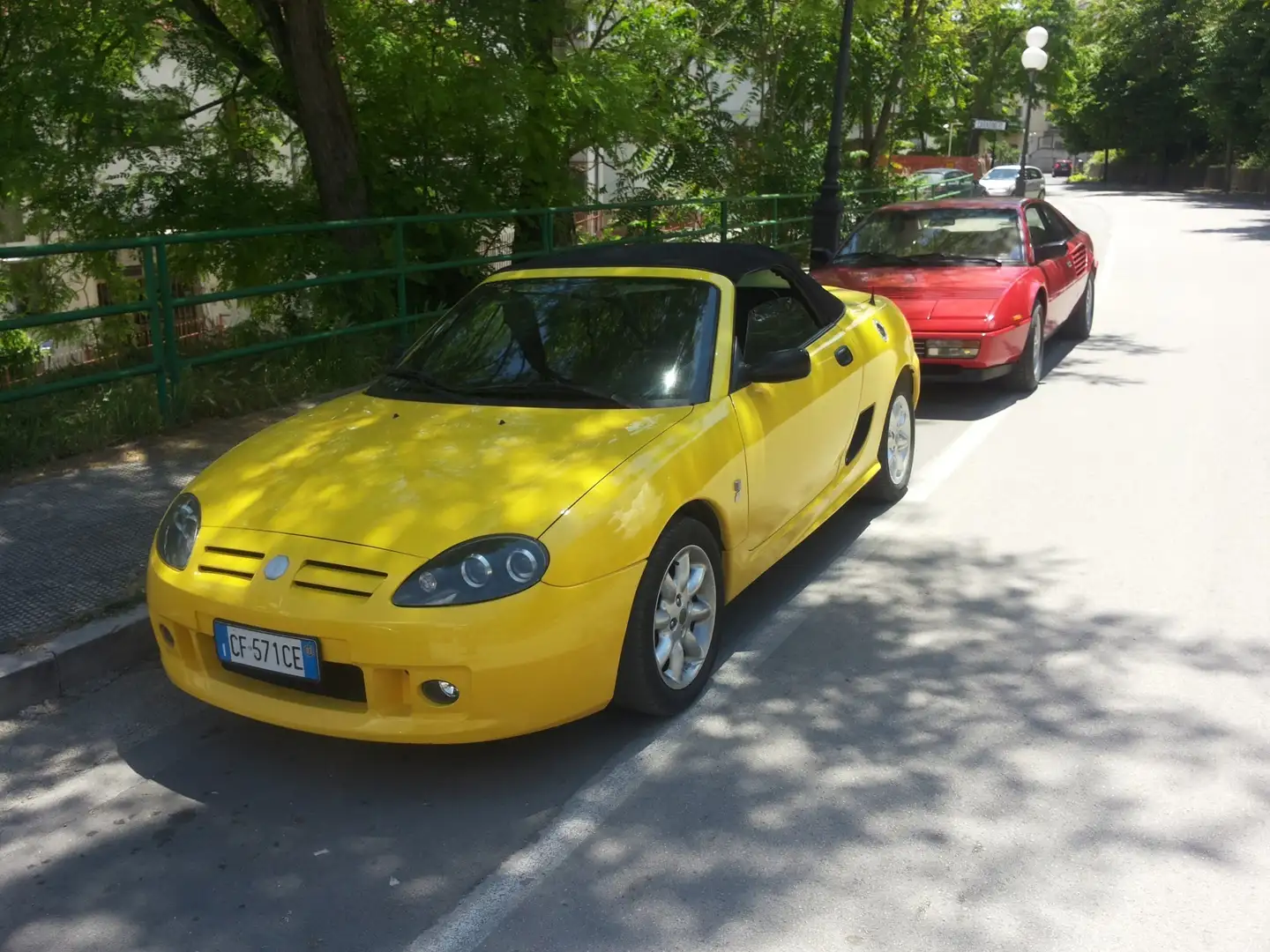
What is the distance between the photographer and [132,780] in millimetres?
3910

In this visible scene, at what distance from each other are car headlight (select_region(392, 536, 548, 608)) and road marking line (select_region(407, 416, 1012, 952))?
707mm

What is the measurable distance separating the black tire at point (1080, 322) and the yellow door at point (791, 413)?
7044 millimetres

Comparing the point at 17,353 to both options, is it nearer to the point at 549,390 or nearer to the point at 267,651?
the point at 549,390

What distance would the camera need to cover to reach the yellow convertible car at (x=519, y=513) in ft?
11.7

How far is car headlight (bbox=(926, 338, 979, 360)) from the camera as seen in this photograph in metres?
8.81

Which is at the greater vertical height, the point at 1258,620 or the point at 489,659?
the point at 489,659

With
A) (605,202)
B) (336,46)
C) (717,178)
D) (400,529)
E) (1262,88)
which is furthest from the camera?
(1262,88)

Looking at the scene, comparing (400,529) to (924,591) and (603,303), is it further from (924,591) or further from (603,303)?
(924,591)

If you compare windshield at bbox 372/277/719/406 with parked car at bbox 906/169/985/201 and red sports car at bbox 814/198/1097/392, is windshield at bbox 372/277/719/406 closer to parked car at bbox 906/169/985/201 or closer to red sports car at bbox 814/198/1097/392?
red sports car at bbox 814/198/1097/392

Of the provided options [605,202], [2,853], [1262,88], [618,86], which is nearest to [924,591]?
[2,853]

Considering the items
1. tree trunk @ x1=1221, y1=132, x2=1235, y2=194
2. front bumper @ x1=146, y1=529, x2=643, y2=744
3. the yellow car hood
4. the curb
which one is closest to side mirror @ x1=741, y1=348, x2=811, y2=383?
the yellow car hood

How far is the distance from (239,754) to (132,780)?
0.33 meters

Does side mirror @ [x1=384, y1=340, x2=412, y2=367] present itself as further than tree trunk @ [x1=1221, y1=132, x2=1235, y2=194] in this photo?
No

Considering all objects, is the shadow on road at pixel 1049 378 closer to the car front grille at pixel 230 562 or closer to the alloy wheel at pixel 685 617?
the alloy wheel at pixel 685 617
